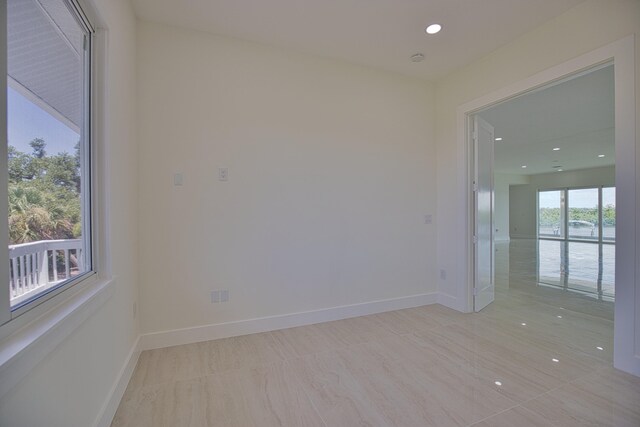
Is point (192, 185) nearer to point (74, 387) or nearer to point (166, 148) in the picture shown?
point (166, 148)

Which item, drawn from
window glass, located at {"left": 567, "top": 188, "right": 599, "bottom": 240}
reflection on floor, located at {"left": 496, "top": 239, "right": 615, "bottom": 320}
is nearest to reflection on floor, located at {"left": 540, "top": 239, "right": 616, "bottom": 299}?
reflection on floor, located at {"left": 496, "top": 239, "right": 615, "bottom": 320}

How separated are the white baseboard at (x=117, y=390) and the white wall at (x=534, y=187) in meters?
14.7

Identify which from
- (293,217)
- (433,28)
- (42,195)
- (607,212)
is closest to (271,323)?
(293,217)

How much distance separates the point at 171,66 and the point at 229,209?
139 cm

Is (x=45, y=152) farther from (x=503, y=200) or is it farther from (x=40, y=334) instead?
(x=503, y=200)

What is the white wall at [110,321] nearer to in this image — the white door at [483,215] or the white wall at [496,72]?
the white wall at [496,72]

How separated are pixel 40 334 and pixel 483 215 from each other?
12.9ft

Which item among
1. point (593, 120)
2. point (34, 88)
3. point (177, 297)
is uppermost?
point (593, 120)

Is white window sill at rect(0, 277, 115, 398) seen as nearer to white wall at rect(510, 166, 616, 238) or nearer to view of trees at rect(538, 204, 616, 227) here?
view of trees at rect(538, 204, 616, 227)

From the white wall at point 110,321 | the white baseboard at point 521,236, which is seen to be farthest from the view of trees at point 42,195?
the white baseboard at point 521,236

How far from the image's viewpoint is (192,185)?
2.60m

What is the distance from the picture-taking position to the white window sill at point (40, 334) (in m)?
0.76

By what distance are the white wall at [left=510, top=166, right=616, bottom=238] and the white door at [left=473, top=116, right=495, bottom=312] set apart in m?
10.6

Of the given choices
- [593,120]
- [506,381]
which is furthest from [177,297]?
[593,120]
